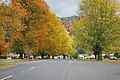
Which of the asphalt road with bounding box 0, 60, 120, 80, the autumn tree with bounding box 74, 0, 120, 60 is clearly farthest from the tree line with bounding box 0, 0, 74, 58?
the asphalt road with bounding box 0, 60, 120, 80

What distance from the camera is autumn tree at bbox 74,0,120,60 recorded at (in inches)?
2586

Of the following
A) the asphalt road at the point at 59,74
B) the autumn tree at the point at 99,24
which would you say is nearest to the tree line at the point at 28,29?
the autumn tree at the point at 99,24

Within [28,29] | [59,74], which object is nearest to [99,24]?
[28,29]

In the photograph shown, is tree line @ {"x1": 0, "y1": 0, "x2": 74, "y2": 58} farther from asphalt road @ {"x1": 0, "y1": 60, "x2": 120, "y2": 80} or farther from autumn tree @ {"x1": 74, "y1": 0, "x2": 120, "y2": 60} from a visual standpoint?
asphalt road @ {"x1": 0, "y1": 60, "x2": 120, "y2": 80}

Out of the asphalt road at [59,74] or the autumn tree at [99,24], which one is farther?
the autumn tree at [99,24]

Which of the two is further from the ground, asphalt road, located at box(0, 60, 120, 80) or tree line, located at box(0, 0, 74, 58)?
tree line, located at box(0, 0, 74, 58)

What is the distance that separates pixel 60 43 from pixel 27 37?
30.3 m

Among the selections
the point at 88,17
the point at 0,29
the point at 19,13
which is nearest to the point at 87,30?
the point at 88,17

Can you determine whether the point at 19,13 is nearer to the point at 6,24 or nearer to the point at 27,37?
the point at 6,24

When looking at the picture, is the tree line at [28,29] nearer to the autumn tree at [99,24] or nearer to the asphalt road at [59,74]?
the autumn tree at [99,24]

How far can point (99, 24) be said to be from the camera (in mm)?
65750

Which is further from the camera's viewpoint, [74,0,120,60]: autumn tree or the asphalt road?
[74,0,120,60]: autumn tree

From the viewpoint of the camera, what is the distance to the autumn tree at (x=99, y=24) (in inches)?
2586

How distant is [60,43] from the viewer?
95312mm
